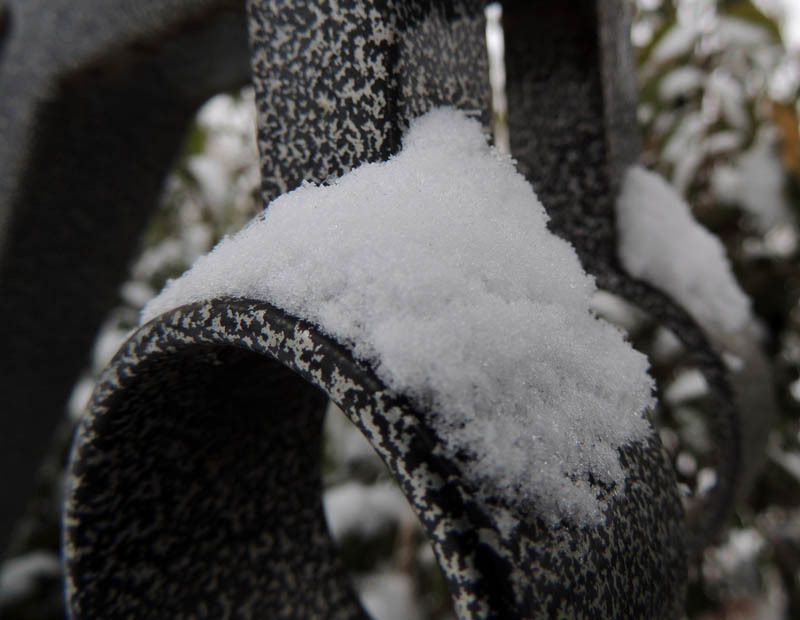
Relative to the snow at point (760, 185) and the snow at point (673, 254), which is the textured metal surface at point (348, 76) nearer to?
the snow at point (673, 254)

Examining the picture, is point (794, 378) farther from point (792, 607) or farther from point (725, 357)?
point (725, 357)

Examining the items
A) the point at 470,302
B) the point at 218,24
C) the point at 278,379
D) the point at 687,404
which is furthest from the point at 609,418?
the point at 687,404

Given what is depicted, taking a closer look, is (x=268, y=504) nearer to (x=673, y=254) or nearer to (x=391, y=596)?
(x=673, y=254)

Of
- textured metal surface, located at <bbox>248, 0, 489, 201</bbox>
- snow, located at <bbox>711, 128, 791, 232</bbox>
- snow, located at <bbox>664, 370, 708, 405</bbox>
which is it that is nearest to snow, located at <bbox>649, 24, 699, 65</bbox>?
snow, located at <bbox>711, 128, 791, 232</bbox>

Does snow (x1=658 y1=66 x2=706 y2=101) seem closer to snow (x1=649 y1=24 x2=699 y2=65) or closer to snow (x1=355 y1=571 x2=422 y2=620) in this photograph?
snow (x1=649 y1=24 x2=699 y2=65)

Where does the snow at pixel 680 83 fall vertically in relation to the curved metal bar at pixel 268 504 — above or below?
above

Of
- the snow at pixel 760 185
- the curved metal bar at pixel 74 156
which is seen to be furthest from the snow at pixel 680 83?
the curved metal bar at pixel 74 156

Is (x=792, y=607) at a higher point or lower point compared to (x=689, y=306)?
lower
